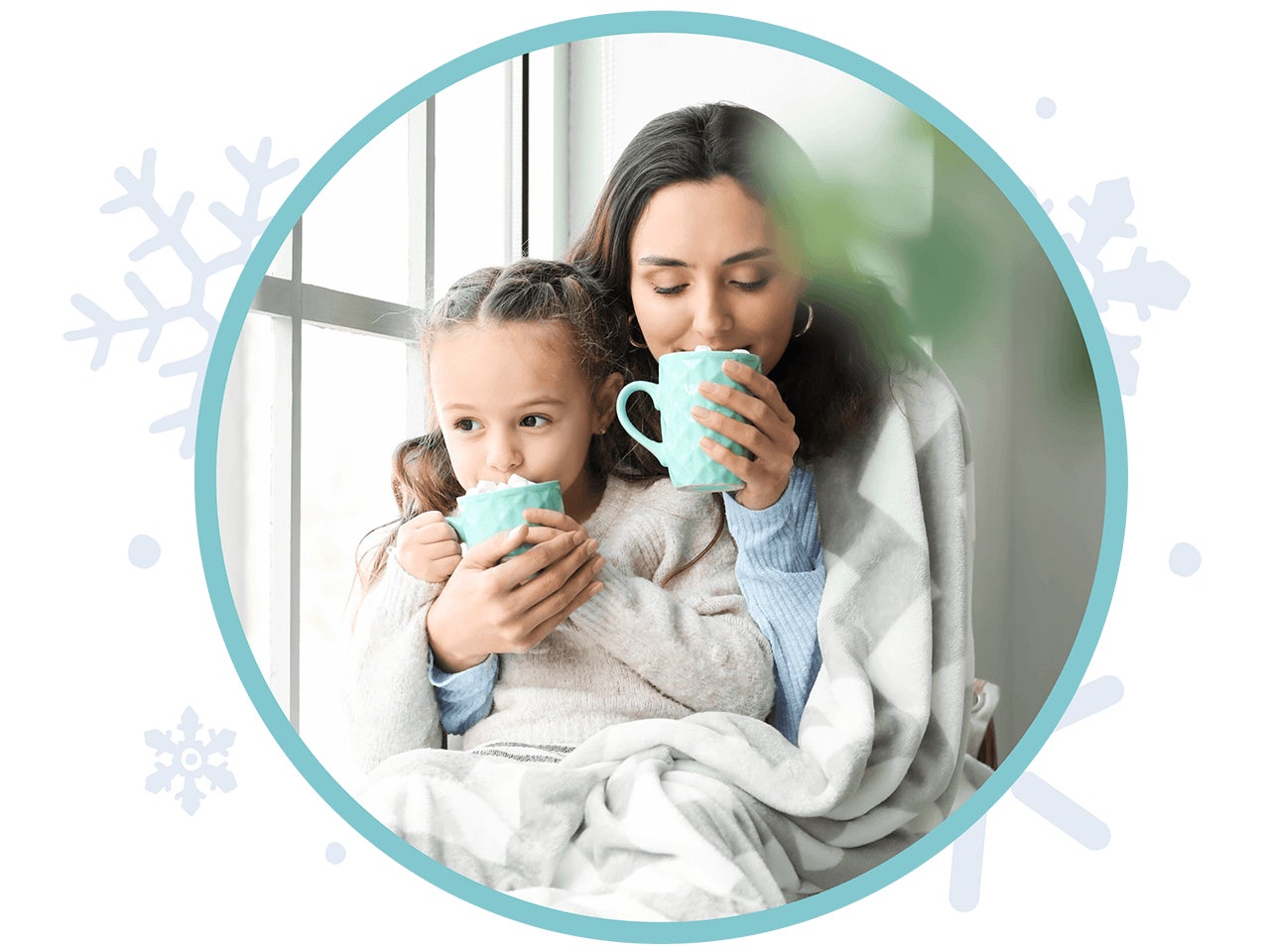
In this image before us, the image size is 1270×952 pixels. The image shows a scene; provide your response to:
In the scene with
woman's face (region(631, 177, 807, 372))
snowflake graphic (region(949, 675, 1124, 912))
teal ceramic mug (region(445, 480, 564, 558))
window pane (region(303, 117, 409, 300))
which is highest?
window pane (region(303, 117, 409, 300))

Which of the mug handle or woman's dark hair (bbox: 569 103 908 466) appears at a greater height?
woman's dark hair (bbox: 569 103 908 466)

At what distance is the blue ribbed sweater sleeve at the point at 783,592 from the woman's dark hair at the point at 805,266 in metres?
0.04

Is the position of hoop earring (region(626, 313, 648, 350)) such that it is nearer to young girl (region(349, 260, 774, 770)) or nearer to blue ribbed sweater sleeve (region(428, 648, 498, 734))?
young girl (region(349, 260, 774, 770))

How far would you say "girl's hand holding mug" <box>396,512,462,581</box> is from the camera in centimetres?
69

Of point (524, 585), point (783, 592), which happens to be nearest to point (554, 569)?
point (524, 585)

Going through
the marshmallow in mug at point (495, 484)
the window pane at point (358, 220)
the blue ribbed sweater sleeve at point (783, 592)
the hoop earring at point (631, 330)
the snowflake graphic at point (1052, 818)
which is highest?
the window pane at point (358, 220)

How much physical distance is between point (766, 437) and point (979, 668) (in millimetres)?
176

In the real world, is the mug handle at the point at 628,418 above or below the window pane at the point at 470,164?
below

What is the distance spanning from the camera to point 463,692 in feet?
2.25

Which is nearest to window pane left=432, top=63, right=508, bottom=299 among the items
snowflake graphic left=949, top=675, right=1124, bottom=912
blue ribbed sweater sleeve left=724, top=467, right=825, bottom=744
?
blue ribbed sweater sleeve left=724, top=467, right=825, bottom=744

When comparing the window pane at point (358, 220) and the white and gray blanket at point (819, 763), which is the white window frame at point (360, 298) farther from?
the white and gray blanket at point (819, 763)

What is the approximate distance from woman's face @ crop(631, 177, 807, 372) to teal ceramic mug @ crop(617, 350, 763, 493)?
0.01 metres

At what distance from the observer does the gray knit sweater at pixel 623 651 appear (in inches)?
25.9

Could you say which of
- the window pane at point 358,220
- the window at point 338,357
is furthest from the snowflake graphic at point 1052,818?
the window pane at point 358,220
